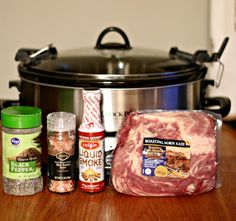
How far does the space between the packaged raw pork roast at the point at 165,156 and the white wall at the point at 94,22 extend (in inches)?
22.0

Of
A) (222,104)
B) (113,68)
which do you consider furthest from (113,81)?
(222,104)

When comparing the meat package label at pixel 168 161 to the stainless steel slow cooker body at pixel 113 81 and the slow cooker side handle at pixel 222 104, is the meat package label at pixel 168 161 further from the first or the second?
the slow cooker side handle at pixel 222 104

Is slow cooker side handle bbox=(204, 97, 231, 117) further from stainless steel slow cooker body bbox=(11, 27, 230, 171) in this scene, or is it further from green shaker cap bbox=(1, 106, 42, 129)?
green shaker cap bbox=(1, 106, 42, 129)

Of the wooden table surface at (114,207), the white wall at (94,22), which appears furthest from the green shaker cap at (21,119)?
the white wall at (94,22)

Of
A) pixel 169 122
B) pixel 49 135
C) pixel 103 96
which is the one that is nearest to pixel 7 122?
pixel 49 135

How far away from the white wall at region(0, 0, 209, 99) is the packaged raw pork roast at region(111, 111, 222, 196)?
0.56 m

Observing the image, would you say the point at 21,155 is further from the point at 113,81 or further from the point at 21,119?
the point at 113,81

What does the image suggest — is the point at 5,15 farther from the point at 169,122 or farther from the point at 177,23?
the point at 169,122

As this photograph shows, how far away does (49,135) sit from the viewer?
0.98 meters

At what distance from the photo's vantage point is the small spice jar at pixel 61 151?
973 mm

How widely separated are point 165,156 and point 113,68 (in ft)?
0.69

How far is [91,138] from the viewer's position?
971mm

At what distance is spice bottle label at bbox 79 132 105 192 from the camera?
0.97 meters

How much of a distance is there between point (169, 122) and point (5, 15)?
2.36 ft
